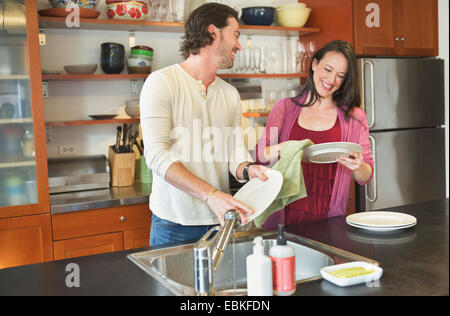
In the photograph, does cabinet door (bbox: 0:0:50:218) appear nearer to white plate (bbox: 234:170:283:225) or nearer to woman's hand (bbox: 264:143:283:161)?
woman's hand (bbox: 264:143:283:161)

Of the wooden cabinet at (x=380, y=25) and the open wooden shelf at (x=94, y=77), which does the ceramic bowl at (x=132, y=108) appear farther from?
the wooden cabinet at (x=380, y=25)

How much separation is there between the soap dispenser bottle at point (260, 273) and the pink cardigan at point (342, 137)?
3.28 ft

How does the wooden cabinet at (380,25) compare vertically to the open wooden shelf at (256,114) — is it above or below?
above

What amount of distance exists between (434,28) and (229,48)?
99.0 inches

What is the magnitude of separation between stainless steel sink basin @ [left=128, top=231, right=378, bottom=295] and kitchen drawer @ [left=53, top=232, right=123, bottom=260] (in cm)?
125

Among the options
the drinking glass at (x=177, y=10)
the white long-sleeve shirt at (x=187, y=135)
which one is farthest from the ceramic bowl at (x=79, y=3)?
the white long-sleeve shirt at (x=187, y=135)

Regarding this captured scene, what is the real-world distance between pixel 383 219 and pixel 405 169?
195cm

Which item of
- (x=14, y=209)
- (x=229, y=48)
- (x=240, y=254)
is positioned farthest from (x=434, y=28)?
(x=14, y=209)

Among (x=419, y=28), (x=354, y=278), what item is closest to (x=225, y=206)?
(x=354, y=278)

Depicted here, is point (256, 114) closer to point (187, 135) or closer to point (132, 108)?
point (132, 108)

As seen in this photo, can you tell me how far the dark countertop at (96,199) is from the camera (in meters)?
2.69

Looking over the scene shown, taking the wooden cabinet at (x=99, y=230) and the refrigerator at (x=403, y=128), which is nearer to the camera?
the wooden cabinet at (x=99, y=230)
